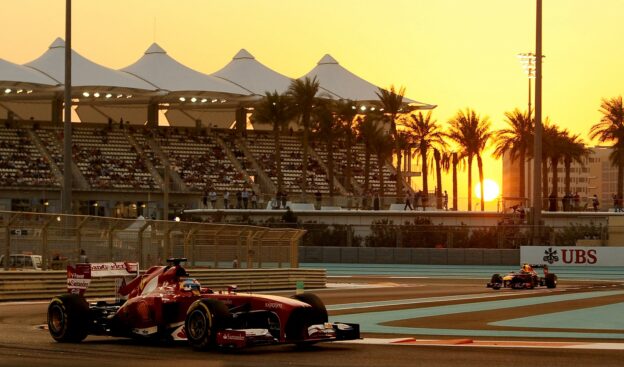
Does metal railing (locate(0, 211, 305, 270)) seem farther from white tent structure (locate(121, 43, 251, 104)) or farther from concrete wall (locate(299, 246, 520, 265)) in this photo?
white tent structure (locate(121, 43, 251, 104))

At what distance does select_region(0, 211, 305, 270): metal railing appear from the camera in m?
28.5

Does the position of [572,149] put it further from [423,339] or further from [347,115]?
[423,339]

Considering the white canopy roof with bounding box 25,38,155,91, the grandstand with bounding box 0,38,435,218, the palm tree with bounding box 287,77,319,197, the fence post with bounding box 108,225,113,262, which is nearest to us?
the fence post with bounding box 108,225,113,262

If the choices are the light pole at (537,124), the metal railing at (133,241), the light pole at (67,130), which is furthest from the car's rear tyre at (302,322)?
the light pole at (537,124)

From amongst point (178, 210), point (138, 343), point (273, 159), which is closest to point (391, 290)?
point (138, 343)

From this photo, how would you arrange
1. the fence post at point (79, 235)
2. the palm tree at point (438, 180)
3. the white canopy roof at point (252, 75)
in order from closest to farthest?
the fence post at point (79, 235)
the palm tree at point (438, 180)
the white canopy roof at point (252, 75)

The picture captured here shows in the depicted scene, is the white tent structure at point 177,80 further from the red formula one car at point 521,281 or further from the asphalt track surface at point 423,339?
the asphalt track surface at point 423,339

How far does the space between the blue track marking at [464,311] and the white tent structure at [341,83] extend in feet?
203

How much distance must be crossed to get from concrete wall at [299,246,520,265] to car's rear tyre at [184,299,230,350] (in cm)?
3991

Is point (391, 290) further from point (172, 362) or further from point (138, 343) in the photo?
point (172, 362)

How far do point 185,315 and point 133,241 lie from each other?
1458 centimetres

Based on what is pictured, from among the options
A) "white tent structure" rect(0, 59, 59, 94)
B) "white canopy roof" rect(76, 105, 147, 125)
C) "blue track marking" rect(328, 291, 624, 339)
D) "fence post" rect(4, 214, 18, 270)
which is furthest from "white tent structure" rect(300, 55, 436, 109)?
"fence post" rect(4, 214, 18, 270)

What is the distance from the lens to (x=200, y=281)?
33.7 m

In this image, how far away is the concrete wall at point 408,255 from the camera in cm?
5534
